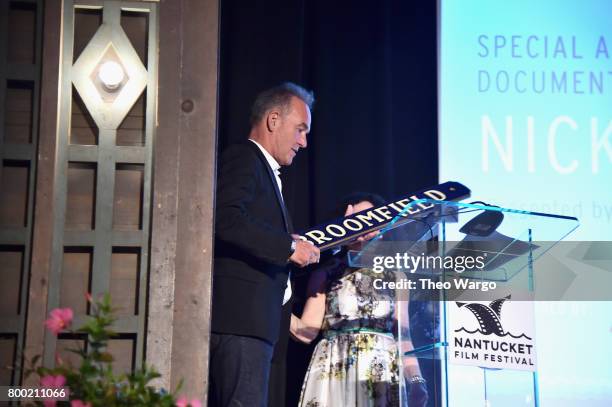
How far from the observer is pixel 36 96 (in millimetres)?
2598

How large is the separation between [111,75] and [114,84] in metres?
0.03

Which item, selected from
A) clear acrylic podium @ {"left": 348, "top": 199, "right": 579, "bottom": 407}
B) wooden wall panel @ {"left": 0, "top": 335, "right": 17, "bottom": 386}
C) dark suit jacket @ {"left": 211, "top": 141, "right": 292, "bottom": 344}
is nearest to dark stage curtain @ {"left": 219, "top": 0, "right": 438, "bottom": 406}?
dark suit jacket @ {"left": 211, "top": 141, "right": 292, "bottom": 344}

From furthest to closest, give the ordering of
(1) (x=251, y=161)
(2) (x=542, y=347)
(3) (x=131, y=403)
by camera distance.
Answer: (2) (x=542, y=347)
(1) (x=251, y=161)
(3) (x=131, y=403)

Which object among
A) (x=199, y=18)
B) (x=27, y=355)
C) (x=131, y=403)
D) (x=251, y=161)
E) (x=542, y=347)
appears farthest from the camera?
(x=542, y=347)

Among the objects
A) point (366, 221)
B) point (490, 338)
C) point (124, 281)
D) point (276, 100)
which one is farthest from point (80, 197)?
point (490, 338)

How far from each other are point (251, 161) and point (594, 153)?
6.11 feet

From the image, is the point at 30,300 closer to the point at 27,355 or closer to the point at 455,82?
the point at 27,355

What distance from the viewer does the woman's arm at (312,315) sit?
3.77 metres

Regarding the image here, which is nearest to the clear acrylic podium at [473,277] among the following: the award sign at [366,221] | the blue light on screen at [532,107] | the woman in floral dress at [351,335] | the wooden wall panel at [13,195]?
the award sign at [366,221]

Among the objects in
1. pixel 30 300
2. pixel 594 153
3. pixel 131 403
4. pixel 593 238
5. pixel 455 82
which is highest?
pixel 455 82

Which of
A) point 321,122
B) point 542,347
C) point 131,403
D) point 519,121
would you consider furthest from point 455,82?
point 131,403

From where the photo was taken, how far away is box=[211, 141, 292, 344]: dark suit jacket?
2986 millimetres

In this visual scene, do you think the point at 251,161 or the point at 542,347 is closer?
the point at 251,161

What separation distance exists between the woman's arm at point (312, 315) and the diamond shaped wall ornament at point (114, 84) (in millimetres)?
1455
